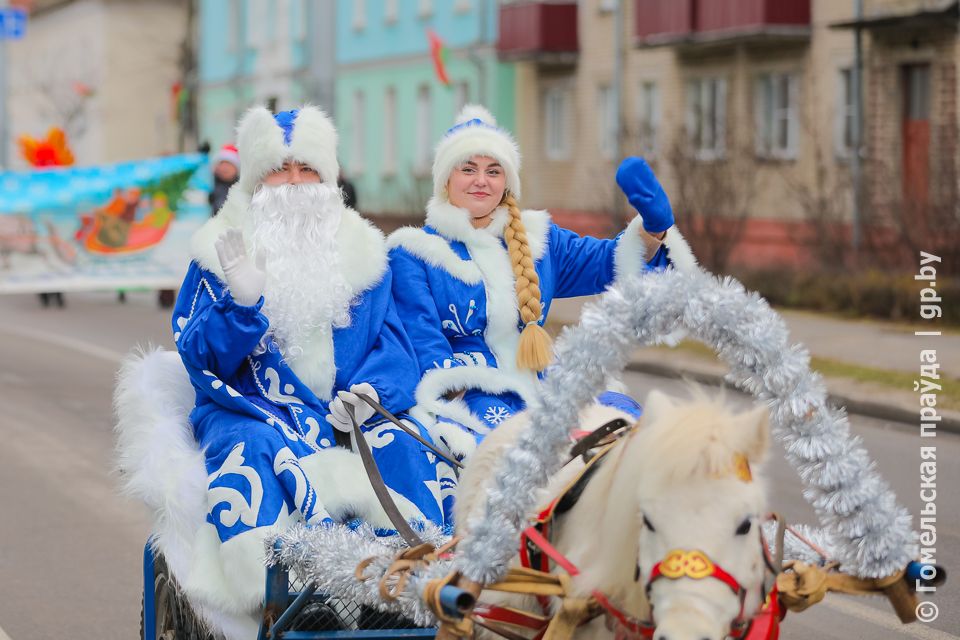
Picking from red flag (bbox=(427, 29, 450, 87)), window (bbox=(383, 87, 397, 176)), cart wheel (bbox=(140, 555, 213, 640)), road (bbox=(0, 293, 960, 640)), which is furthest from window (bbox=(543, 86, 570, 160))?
cart wheel (bbox=(140, 555, 213, 640))

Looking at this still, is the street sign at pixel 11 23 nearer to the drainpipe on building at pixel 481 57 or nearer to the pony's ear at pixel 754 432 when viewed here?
the drainpipe on building at pixel 481 57

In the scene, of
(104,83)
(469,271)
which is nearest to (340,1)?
(104,83)

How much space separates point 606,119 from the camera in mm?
33875

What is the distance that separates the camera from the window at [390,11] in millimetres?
41612

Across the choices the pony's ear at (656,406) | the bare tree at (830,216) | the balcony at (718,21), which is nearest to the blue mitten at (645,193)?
the pony's ear at (656,406)

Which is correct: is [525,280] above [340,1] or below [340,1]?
below

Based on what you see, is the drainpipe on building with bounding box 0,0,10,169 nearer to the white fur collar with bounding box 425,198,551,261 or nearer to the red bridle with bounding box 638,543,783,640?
the white fur collar with bounding box 425,198,551,261

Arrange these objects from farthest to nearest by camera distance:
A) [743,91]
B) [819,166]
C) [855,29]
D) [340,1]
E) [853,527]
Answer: [340,1] → [743,91] → [855,29] → [819,166] → [853,527]

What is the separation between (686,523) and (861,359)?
12.3 metres

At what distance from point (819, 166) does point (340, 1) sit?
24.4 meters

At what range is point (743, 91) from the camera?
1156 inches

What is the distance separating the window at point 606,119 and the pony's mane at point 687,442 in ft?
98.6

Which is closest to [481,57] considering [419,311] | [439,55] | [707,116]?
[439,55]

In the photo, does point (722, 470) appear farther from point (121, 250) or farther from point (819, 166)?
point (819, 166)
